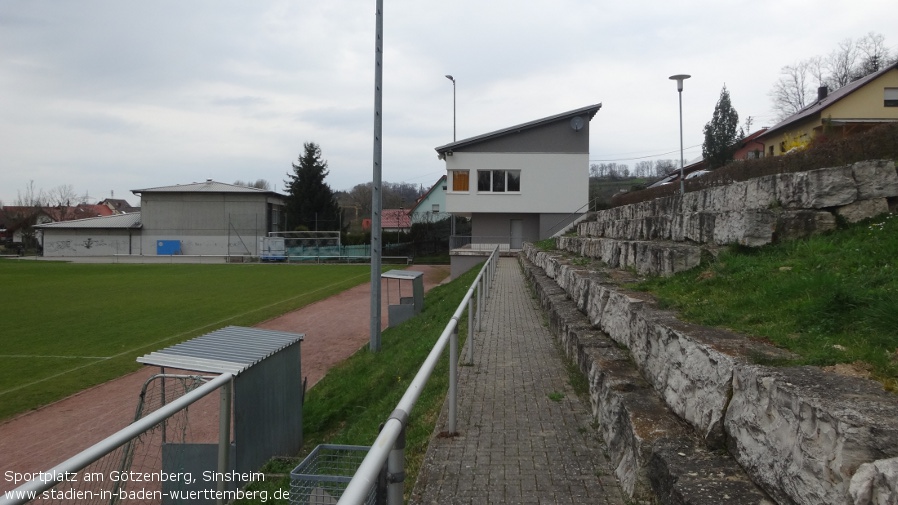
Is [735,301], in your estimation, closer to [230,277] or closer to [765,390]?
[765,390]

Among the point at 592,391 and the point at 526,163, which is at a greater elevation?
the point at 526,163

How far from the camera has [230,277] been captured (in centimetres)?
3850

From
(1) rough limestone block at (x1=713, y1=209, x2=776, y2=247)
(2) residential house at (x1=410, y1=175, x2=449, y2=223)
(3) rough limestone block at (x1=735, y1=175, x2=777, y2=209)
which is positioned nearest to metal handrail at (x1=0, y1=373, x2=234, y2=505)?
(1) rough limestone block at (x1=713, y1=209, x2=776, y2=247)

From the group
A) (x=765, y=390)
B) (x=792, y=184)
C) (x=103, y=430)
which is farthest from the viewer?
(x=103, y=430)

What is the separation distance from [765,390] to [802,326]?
1256 mm

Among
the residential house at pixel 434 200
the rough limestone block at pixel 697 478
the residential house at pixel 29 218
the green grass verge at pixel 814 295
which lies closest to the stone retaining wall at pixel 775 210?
the green grass verge at pixel 814 295

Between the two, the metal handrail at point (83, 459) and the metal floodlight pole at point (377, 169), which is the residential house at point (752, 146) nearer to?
the metal floodlight pole at point (377, 169)

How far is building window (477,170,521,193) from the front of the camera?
37.0 meters

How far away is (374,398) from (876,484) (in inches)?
334

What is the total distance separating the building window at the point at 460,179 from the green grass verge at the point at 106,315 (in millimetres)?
8112

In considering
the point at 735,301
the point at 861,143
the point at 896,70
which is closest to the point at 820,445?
the point at 735,301

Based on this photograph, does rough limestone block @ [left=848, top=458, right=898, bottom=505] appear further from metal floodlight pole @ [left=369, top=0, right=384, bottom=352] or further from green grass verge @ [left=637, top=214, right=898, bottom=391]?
metal floodlight pole @ [left=369, top=0, right=384, bottom=352]

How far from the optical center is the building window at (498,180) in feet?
121

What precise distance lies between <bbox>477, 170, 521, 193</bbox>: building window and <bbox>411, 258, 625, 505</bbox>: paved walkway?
29606mm
